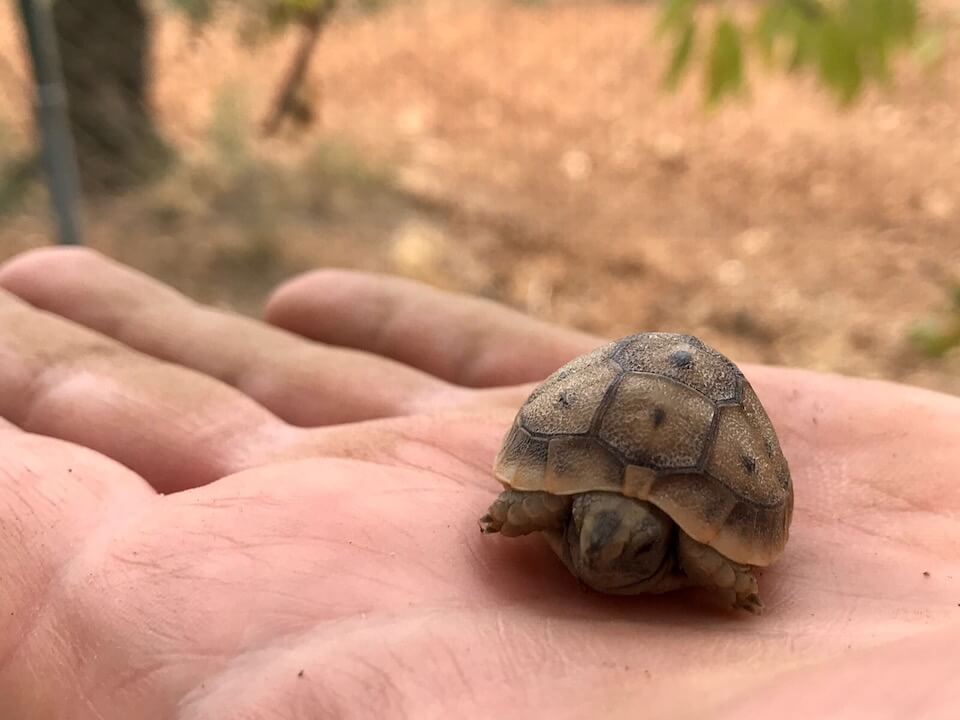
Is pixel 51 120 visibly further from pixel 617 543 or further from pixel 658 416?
pixel 617 543

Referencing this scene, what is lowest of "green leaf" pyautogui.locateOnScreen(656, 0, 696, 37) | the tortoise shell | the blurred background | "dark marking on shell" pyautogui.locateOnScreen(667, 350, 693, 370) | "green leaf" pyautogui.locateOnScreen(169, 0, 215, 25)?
the blurred background

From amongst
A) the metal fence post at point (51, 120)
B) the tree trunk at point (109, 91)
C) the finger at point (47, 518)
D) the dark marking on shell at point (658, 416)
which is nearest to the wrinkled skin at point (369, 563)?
the finger at point (47, 518)

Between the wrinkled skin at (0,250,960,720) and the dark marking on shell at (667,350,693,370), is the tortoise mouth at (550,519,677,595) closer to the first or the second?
the wrinkled skin at (0,250,960,720)

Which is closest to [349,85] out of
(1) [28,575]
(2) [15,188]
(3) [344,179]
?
(3) [344,179]

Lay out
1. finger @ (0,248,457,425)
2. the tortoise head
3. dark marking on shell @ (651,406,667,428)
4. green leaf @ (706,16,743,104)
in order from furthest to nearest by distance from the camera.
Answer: green leaf @ (706,16,743,104) → finger @ (0,248,457,425) → dark marking on shell @ (651,406,667,428) → the tortoise head

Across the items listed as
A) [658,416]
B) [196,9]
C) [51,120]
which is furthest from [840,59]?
[196,9]

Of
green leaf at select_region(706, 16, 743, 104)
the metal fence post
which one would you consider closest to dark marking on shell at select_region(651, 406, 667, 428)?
green leaf at select_region(706, 16, 743, 104)
